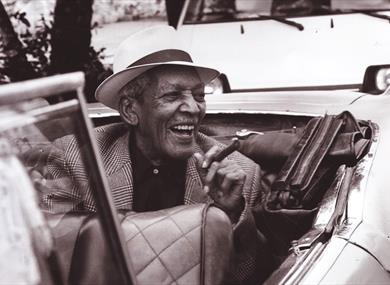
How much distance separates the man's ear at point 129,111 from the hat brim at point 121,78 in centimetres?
5

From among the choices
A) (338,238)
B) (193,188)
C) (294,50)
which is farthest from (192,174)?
(294,50)

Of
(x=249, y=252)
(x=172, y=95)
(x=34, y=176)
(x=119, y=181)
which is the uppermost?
(x=34, y=176)

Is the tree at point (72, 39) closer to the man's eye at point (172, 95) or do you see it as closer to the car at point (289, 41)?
the car at point (289, 41)

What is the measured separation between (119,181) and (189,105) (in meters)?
0.35

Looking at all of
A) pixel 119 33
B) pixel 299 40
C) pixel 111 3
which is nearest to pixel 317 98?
pixel 299 40

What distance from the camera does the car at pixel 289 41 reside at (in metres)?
5.18

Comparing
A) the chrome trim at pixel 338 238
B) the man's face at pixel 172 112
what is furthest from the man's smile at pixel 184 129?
the chrome trim at pixel 338 238

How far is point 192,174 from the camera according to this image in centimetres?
289

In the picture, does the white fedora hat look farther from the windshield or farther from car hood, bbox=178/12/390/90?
the windshield

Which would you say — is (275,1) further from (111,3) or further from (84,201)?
(111,3)

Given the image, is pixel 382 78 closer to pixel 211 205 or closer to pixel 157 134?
pixel 157 134

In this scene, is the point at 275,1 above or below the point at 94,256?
below

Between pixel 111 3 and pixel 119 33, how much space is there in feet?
4.35

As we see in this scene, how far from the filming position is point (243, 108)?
329cm
